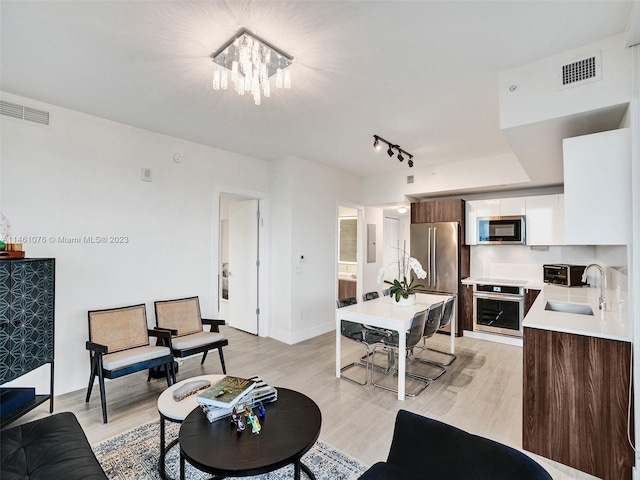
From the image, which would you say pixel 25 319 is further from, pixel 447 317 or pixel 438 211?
pixel 438 211

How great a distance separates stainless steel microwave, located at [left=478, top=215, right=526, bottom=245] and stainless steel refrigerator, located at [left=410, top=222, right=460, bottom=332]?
1.26ft

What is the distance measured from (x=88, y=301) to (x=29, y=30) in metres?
2.33

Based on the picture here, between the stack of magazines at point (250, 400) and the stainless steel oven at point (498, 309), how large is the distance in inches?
151

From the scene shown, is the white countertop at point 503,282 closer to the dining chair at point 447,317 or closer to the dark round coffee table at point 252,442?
the dining chair at point 447,317

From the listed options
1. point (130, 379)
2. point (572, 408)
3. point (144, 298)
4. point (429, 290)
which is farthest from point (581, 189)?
point (130, 379)

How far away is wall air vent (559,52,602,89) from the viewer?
6.72 ft

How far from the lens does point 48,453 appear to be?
1567 mm

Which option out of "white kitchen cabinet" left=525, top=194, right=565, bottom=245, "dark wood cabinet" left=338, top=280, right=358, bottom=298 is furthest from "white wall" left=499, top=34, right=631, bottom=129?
"dark wood cabinet" left=338, top=280, right=358, bottom=298

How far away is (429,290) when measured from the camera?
16.9 ft

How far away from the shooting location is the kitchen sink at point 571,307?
3113 millimetres

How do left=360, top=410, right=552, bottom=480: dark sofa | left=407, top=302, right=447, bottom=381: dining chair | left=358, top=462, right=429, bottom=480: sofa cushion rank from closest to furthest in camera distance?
left=360, top=410, right=552, bottom=480: dark sofa → left=358, top=462, right=429, bottom=480: sofa cushion → left=407, top=302, right=447, bottom=381: dining chair

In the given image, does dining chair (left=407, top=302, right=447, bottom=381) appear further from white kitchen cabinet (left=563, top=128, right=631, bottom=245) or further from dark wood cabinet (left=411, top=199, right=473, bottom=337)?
white kitchen cabinet (left=563, top=128, right=631, bottom=245)

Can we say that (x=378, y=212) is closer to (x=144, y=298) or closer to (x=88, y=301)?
(x=144, y=298)

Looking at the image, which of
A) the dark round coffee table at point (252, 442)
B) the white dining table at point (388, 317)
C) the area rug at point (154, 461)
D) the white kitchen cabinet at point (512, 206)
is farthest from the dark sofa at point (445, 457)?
the white kitchen cabinet at point (512, 206)
